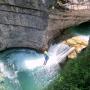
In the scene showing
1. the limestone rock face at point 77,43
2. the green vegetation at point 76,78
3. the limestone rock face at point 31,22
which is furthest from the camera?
the limestone rock face at point 77,43

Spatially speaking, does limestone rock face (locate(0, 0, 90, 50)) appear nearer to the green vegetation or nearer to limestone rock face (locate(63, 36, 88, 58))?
limestone rock face (locate(63, 36, 88, 58))

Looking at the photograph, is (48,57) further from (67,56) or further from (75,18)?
(75,18)

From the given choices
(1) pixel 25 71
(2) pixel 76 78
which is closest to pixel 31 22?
(1) pixel 25 71

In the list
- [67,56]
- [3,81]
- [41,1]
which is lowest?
[3,81]

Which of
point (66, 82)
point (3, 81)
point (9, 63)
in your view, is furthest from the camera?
point (9, 63)

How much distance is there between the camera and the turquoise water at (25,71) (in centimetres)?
1159

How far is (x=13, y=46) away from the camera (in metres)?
13.0

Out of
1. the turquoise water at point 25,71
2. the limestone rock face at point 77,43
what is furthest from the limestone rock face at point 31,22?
the limestone rock face at point 77,43

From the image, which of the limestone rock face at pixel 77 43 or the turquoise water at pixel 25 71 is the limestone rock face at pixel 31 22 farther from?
the limestone rock face at pixel 77 43

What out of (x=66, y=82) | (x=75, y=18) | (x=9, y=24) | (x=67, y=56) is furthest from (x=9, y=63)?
(x=66, y=82)

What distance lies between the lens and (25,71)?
12.3 meters

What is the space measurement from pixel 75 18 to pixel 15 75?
10.5 ft

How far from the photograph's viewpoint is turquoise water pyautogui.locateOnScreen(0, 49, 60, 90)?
11.6 meters

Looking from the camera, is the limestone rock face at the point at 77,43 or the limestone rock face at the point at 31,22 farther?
the limestone rock face at the point at 77,43
